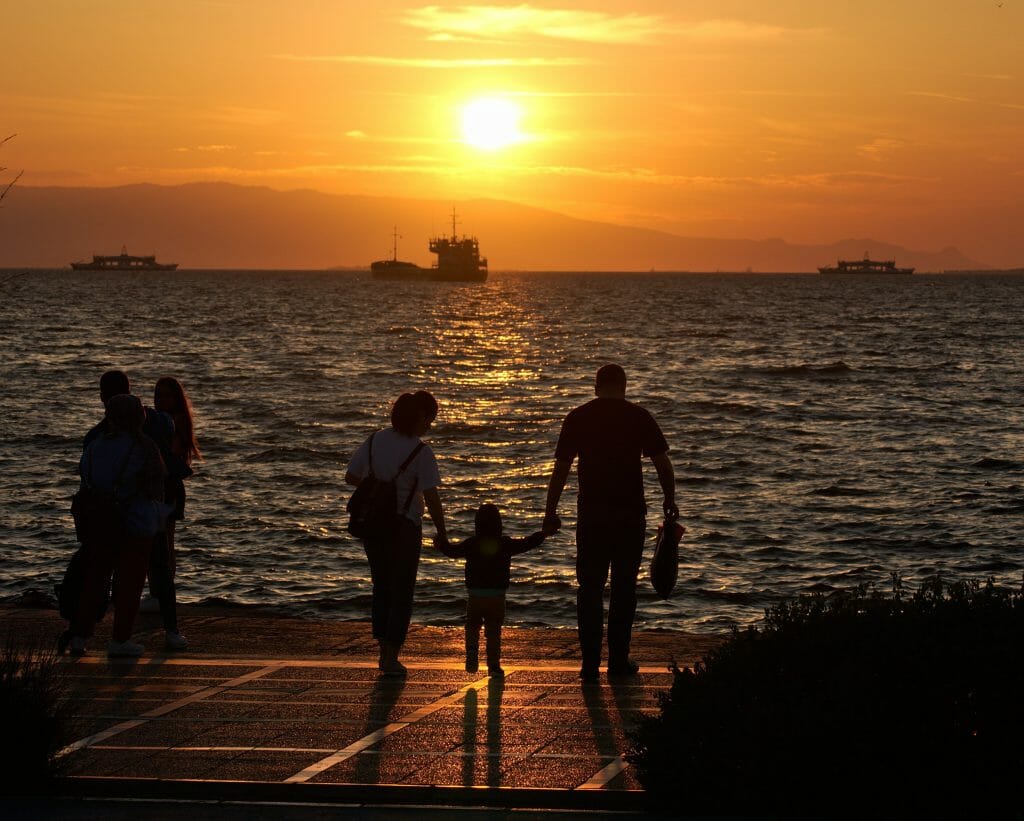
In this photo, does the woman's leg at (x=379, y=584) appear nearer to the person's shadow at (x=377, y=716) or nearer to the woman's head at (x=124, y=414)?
the person's shadow at (x=377, y=716)

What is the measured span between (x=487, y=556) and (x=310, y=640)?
1666mm

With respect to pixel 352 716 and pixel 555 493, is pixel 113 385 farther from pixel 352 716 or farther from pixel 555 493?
pixel 352 716

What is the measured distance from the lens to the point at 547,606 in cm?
1537

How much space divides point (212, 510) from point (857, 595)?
55.7 feet

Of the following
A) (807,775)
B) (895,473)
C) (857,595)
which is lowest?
(895,473)

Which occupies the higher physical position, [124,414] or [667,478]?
[124,414]

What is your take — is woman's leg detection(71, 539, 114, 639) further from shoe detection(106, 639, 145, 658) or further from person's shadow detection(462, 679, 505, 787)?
person's shadow detection(462, 679, 505, 787)

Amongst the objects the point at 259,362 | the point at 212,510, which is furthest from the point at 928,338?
the point at 212,510

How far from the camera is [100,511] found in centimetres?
866

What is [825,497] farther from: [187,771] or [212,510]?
[187,771]

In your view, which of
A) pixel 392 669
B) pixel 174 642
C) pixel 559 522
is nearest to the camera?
pixel 392 669

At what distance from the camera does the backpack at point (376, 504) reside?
8.35 metres

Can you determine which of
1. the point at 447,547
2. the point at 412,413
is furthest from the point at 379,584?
the point at 412,413

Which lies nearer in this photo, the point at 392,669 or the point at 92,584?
the point at 392,669
